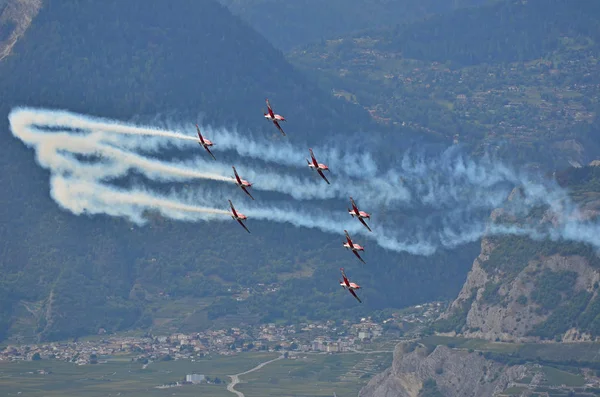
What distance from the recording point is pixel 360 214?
6845 inches

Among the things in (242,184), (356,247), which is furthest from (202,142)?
(356,247)

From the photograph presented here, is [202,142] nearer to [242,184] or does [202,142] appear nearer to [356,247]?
[242,184]

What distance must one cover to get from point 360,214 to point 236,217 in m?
10.9

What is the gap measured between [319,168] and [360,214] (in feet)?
20.4

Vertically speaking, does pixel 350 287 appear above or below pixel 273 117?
below

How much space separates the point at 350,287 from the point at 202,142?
17854 millimetres

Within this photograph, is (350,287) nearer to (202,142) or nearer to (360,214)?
(360,214)

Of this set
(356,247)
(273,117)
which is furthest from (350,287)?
(273,117)

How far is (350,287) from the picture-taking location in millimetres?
175250

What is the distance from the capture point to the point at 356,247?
573 ft

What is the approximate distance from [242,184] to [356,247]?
11.2m

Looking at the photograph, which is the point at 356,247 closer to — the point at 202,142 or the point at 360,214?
the point at 360,214

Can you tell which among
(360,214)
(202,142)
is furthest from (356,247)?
(202,142)

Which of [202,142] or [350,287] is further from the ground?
[202,142]
